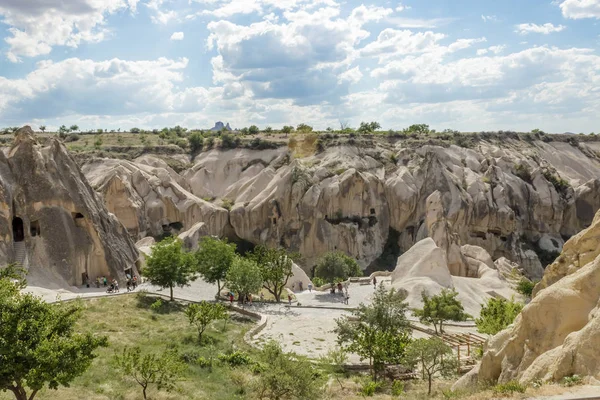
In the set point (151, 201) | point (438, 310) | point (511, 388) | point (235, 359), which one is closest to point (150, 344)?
point (235, 359)

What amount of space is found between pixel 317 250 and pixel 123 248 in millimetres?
27771

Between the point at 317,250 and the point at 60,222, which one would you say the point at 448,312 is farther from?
the point at 317,250

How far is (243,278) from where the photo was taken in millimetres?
30766

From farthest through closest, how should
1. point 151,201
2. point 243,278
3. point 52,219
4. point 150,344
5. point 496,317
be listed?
point 151,201, point 52,219, point 243,278, point 150,344, point 496,317

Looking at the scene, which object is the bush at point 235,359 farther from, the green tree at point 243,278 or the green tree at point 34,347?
the green tree at point 243,278

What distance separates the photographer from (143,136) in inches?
3403

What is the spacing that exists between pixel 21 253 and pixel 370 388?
847 inches

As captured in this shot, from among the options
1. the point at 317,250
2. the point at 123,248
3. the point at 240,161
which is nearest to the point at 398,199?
the point at 317,250

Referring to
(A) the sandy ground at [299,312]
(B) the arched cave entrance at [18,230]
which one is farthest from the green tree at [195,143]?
(B) the arched cave entrance at [18,230]

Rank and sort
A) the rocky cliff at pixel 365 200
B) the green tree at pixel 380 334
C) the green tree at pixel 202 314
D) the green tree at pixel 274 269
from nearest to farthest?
the green tree at pixel 380 334
the green tree at pixel 202 314
the green tree at pixel 274 269
the rocky cliff at pixel 365 200

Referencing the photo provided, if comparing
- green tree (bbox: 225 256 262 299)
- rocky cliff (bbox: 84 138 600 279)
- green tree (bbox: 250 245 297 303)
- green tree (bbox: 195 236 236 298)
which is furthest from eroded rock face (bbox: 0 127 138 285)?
rocky cliff (bbox: 84 138 600 279)

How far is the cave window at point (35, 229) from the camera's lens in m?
31.1

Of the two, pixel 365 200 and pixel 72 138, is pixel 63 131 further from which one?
pixel 365 200

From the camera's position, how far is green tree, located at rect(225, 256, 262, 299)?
3073cm
